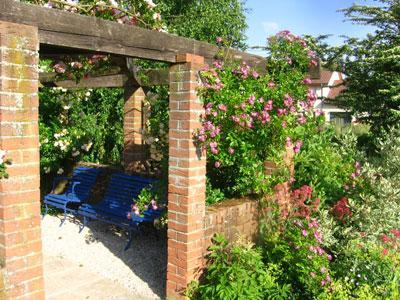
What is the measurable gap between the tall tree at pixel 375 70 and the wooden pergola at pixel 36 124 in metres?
3.88

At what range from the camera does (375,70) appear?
7.24m

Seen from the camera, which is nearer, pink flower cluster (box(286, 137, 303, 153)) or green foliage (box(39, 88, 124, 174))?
pink flower cluster (box(286, 137, 303, 153))

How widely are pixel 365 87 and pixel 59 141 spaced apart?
572 cm

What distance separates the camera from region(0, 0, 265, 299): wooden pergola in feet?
8.21

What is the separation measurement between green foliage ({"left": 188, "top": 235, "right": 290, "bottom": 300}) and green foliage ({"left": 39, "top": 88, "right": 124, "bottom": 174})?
4.76 metres

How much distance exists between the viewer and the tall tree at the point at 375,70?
6.79 metres

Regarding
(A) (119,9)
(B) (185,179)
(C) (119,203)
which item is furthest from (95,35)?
(C) (119,203)

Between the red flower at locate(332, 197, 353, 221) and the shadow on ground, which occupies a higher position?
the red flower at locate(332, 197, 353, 221)

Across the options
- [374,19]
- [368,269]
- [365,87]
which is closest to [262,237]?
[368,269]

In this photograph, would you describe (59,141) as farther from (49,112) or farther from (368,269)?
(368,269)

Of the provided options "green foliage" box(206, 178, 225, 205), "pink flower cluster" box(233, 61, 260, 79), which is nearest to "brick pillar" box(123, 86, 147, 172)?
"green foliage" box(206, 178, 225, 205)

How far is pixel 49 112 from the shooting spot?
8031 millimetres

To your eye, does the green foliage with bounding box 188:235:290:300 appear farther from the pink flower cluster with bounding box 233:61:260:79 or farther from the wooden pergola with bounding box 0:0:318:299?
the pink flower cluster with bounding box 233:61:260:79

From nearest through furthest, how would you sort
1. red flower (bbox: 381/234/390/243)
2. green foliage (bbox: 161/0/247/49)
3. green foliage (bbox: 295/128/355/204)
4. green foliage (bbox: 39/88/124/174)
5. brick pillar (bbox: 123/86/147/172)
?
red flower (bbox: 381/234/390/243) → green foliage (bbox: 295/128/355/204) → brick pillar (bbox: 123/86/147/172) → green foliage (bbox: 39/88/124/174) → green foliage (bbox: 161/0/247/49)
